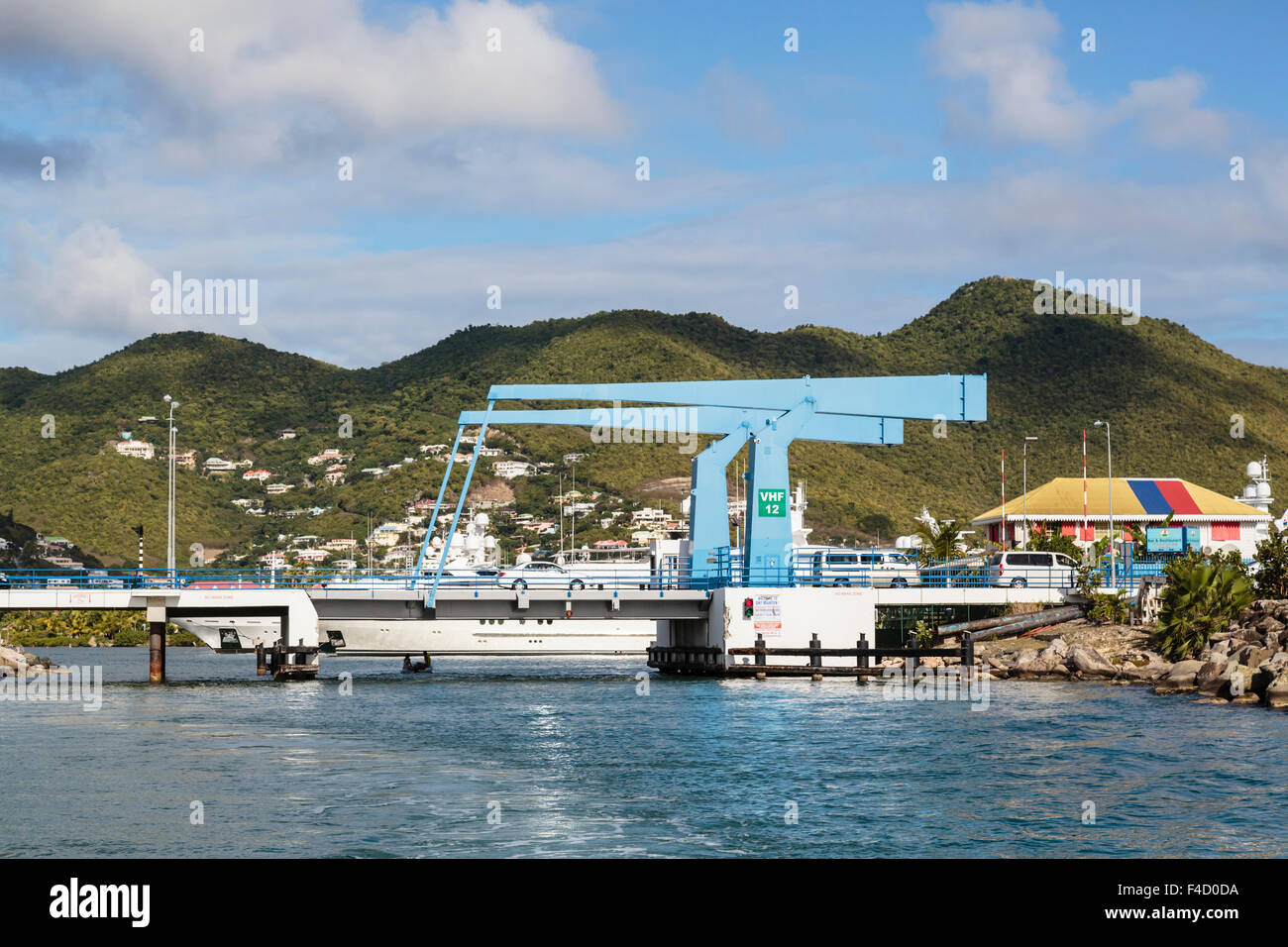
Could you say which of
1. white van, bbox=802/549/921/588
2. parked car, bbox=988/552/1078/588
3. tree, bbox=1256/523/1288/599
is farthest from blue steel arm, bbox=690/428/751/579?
tree, bbox=1256/523/1288/599

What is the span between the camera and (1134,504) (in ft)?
262

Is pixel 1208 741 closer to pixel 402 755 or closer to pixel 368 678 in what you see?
pixel 402 755

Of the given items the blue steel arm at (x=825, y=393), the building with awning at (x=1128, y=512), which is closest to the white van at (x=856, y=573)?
the blue steel arm at (x=825, y=393)

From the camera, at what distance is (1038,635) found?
5166cm

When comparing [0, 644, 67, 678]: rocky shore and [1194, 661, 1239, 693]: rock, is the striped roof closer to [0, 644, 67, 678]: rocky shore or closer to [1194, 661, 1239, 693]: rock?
[1194, 661, 1239, 693]: rock

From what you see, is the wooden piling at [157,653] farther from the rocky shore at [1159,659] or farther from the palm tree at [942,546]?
the palm tree at [942,546]

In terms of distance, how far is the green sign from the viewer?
1860 inches

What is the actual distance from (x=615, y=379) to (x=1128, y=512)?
76894 mm

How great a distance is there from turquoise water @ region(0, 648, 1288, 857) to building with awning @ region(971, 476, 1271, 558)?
38.4 metres

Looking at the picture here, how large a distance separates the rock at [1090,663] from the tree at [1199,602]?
206 centimetres

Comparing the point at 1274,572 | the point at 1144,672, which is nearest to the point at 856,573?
the point at 1144,672

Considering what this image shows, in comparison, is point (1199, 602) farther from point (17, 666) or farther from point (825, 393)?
point (17, 666)
